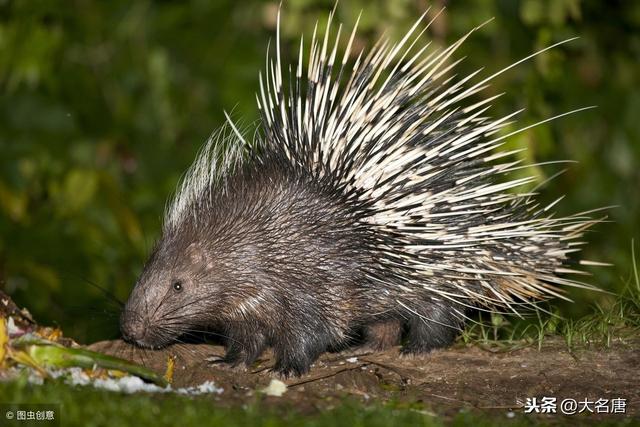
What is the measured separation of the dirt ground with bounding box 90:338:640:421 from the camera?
434 centimetres

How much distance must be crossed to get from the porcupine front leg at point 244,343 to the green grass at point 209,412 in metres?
0.68

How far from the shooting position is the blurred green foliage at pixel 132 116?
295 inches

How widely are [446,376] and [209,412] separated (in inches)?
54.2

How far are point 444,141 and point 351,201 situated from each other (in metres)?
0.52

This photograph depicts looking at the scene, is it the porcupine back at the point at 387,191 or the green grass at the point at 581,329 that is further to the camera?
the green grass at the point at 581,329

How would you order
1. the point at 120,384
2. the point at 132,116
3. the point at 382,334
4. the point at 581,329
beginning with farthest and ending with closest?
the point at 132,116, the point at 382,334, the point at 581,329, the point at 120,384

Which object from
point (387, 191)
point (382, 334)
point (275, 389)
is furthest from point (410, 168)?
point (275, 389)

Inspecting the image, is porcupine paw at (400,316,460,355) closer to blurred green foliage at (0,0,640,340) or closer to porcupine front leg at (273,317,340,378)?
porcupine front leg at (273,317,340,378)

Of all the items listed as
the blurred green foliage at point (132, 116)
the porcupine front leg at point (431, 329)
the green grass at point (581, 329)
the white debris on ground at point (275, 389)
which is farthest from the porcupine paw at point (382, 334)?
the blurred green foliage at point (132, 116)

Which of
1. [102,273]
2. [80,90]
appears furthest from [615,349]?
[80,90]

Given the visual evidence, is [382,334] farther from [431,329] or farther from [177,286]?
[177,286]

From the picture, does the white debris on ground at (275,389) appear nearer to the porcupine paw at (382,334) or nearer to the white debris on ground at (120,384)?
the white debris on ground at (120,384)

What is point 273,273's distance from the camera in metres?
4.76

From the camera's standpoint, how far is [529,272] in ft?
16.6
